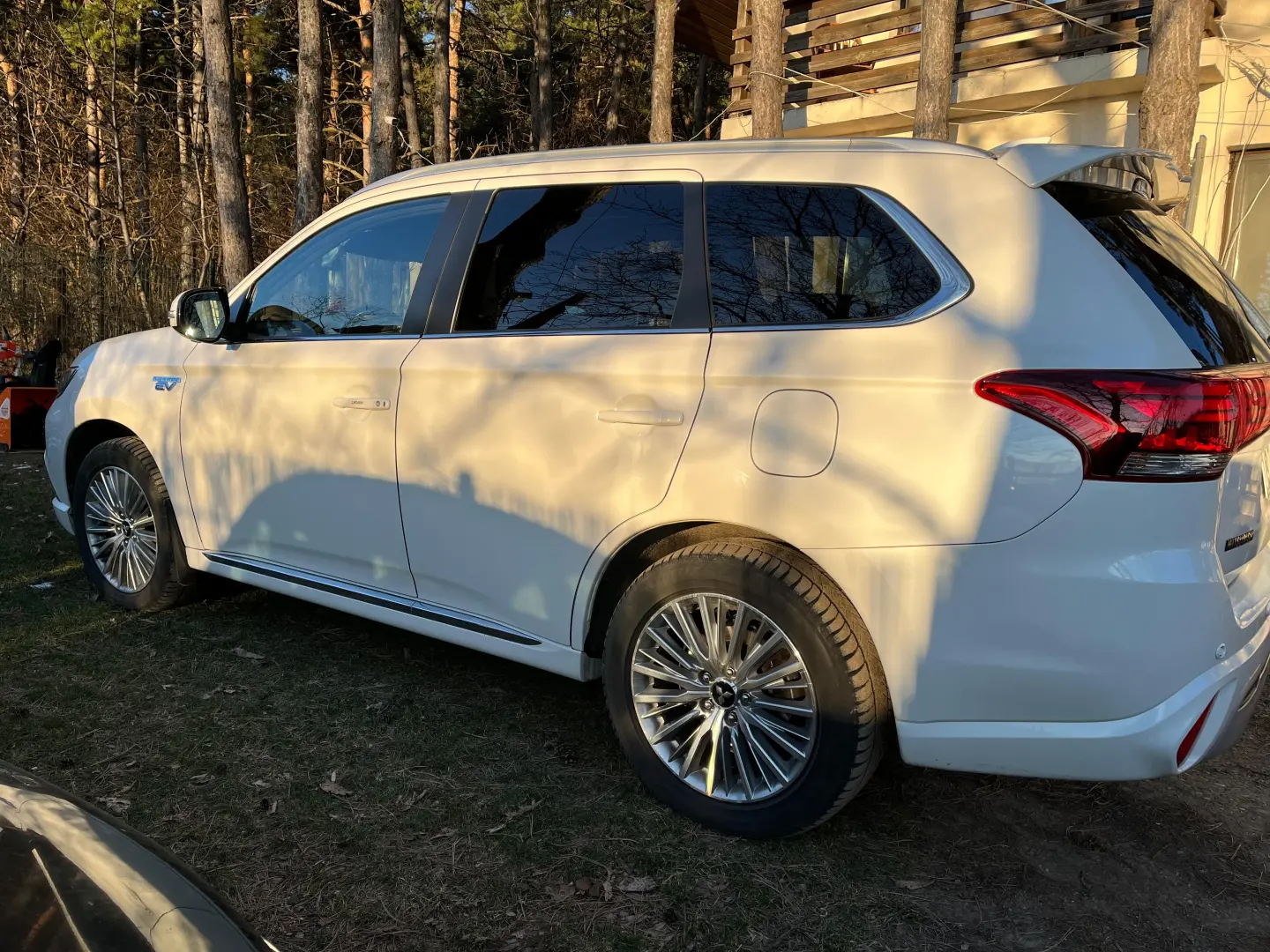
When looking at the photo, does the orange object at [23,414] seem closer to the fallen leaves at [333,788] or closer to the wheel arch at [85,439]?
the wheel arch at [85,439]

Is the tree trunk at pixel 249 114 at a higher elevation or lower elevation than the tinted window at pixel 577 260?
higher

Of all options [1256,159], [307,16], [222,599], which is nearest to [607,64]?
[307,16]

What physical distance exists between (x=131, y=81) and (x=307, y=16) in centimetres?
1292

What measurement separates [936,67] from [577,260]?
23.4 feet

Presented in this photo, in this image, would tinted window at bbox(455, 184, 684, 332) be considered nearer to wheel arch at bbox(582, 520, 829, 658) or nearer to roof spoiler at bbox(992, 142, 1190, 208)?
wheel arch at bbox(582, 520, 829, 658)

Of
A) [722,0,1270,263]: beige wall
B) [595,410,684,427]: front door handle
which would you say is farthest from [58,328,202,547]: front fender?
[722,0,1270,263]: beige wall

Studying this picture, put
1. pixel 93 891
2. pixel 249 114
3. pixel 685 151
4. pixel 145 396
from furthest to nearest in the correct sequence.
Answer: pixel 249 114 < pixel 145 396 < pixel 685 151 < pixel 93 891

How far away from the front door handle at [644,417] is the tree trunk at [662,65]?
11.3 metres

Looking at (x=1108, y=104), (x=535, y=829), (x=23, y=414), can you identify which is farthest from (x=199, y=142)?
(x=535, y=829)

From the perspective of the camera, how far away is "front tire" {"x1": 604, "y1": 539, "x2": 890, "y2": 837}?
2600mm

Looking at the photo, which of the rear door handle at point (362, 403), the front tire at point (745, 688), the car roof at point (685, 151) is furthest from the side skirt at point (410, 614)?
the car roof at point (685, 151)

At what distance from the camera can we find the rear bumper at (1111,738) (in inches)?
90.1

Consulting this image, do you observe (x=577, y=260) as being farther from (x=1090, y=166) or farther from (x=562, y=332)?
(x=1090, y=166)

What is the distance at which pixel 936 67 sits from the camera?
891 centimetres
